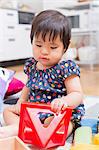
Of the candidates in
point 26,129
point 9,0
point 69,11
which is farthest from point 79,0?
point 26,129

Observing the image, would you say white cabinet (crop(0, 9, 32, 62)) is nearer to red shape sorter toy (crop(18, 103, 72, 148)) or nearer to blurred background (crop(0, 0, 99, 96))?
blurred background (crop(0, 0, 99, 96))

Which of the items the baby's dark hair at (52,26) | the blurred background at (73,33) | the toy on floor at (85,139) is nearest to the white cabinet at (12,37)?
the blurred background at (73,33)

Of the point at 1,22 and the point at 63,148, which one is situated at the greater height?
the point at 1,22

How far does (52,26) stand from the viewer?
2.48 feet

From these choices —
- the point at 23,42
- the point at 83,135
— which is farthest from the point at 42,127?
the point at 23,42

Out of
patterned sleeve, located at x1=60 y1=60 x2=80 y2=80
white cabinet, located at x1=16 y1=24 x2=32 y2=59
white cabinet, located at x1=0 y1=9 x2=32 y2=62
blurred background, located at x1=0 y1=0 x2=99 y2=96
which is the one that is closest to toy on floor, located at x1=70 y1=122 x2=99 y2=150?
patterned sleeve, located at x1=60 y1=60 x2=80 y2=80

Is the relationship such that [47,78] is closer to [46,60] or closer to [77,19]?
[46,60]

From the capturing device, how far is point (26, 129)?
69 cm

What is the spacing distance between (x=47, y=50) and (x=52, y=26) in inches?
2.7

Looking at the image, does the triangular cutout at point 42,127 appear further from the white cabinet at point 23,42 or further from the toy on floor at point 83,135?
the white cabinet at point 23,42

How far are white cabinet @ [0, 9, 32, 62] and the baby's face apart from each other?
2.07m

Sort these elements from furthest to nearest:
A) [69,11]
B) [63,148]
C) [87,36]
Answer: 1. [69,11]
2. [87,36]
3. [63,148]

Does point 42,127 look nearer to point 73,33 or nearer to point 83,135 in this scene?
point 83,135

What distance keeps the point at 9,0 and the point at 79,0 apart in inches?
30.1
